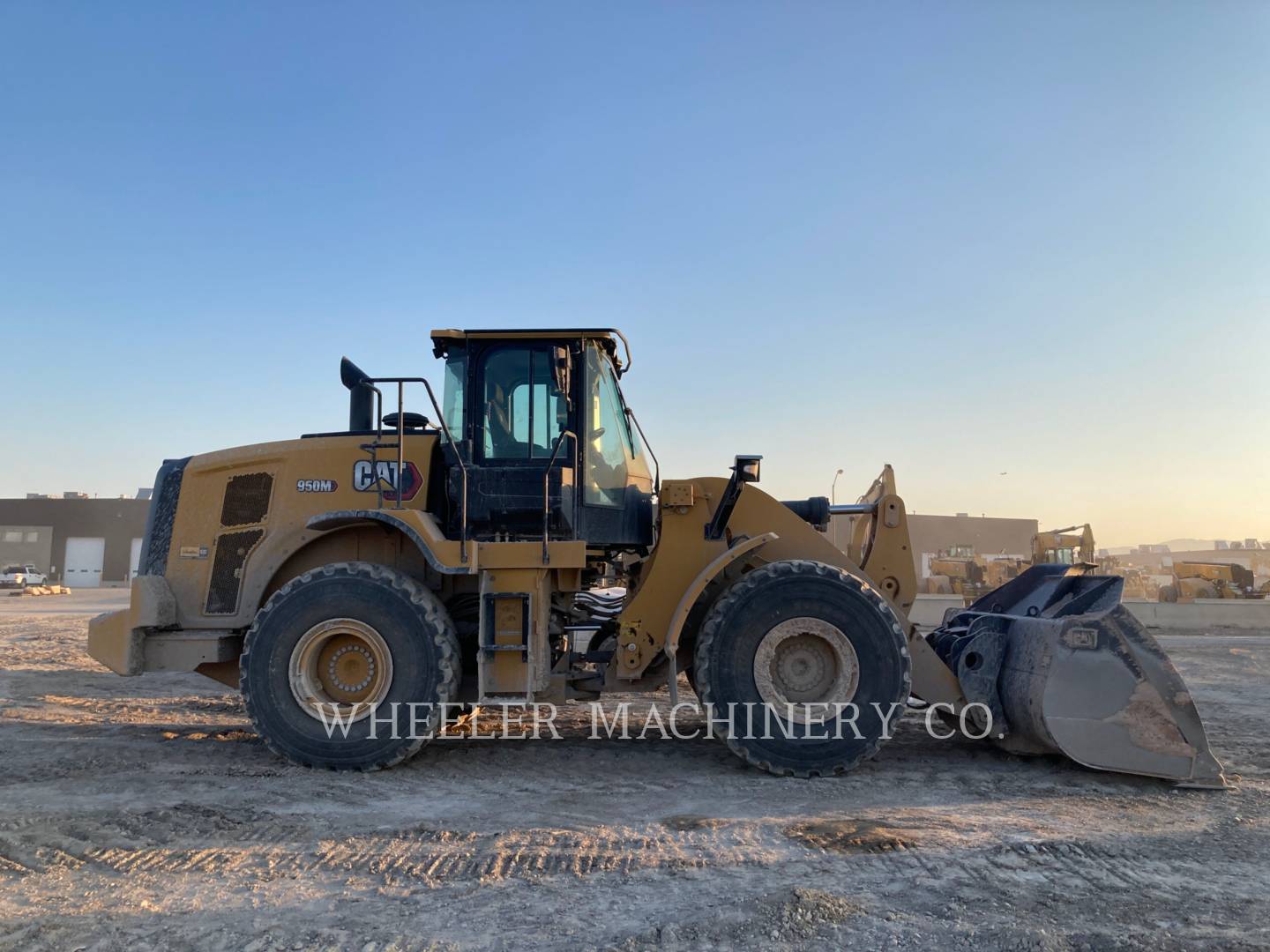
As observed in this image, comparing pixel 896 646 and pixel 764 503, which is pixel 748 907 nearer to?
pixel 896 646

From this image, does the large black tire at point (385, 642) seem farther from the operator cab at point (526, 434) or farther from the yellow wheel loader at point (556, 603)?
the operator cab at point (526, 434)

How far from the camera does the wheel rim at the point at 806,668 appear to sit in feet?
Result: 17.9

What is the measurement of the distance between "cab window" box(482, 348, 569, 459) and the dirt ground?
2.30 metres

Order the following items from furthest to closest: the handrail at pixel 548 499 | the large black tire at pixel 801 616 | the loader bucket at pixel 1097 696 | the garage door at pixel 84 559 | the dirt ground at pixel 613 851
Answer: the garage door at pixel 84 559
the handrail at pixel 548 499
the large black tire at pixel 801 616
the loader bucket at pixel 1097 696
the dirt ground at pixel 613 851

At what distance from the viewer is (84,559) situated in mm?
48875

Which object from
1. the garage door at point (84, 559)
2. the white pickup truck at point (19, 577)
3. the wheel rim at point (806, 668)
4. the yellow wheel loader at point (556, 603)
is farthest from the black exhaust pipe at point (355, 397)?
the garage door at point (84, 559)

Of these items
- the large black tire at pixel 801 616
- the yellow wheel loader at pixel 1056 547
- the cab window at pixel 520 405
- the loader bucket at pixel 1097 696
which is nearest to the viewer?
the loader bucket at pixel 1097 696

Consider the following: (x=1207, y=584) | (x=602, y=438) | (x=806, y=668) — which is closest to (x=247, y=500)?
(x=602, y=438)

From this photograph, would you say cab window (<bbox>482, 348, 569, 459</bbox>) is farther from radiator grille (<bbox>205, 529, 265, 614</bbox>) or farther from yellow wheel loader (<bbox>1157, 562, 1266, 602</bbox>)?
yellow wheel loader (<bbox>1157, 562, 1266, 602</bbox>)

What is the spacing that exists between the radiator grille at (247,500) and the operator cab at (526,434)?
1415mm

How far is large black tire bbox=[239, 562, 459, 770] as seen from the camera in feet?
17.9

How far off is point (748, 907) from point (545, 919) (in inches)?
32.0

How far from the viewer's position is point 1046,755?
19.1 feet

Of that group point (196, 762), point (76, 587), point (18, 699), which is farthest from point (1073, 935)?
point (76, 587)
